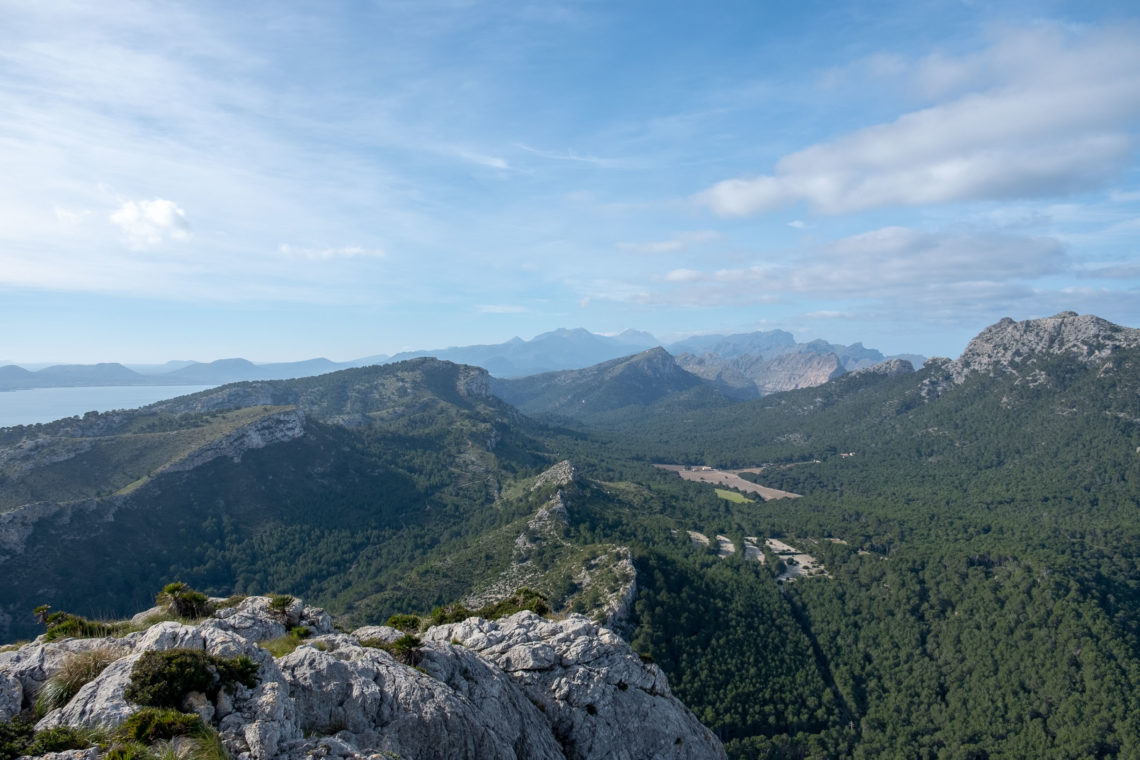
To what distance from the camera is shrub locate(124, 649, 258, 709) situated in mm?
12414

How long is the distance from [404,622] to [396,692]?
13.0 meters

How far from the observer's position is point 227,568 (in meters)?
111

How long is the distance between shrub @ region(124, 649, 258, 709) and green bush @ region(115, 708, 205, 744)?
739mm

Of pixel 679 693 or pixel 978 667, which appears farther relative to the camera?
pixel 978 667

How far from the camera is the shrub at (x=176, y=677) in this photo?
12414 mm

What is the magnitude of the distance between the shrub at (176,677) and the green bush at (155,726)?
74 cm

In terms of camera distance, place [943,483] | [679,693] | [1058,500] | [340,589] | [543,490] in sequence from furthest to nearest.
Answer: [943,483] → [1058,500] → [543,490] → [340,589] → [679,693]

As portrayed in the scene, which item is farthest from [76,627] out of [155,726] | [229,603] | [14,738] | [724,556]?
[724,556]


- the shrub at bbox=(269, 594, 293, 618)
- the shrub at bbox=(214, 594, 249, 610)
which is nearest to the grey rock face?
the shrub at bbox=(269, 594, 293, 618)

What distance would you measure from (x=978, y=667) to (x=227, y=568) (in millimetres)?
147410

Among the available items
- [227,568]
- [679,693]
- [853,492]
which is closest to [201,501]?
[227,568]

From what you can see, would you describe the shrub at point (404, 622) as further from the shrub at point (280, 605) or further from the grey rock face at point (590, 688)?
the shrub at point (280, 605)

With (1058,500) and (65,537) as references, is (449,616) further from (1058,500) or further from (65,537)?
(1058,500)

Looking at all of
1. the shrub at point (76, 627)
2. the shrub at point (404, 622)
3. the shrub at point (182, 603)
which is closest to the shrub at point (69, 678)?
the shrub at point (76, 627)
